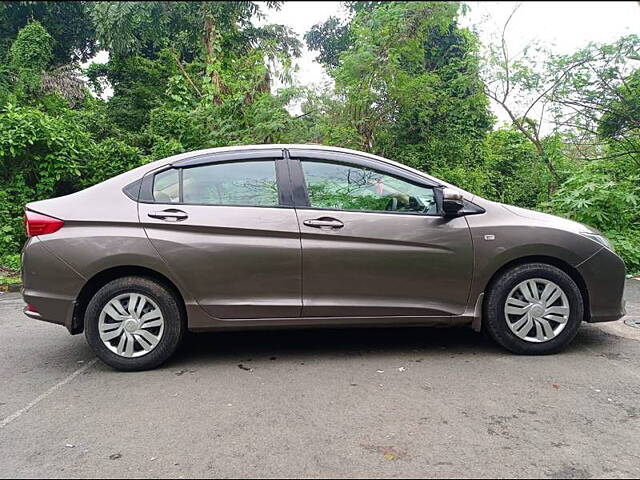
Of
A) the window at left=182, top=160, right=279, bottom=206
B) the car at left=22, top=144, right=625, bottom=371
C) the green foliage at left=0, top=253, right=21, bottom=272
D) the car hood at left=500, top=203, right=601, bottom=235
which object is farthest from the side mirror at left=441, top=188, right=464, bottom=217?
the green foliage at left=0, top=253, right=21, bottom=272

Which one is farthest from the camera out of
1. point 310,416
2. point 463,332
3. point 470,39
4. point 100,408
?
point 470,39

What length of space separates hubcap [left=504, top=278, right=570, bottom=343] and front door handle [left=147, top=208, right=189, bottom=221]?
253 centimetres

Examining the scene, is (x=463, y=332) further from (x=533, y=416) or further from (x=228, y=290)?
(x=228, y=290)

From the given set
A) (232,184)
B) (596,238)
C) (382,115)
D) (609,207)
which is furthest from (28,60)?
(596,238)

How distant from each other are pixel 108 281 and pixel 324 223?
1.67m

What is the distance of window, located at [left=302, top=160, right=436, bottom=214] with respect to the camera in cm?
394

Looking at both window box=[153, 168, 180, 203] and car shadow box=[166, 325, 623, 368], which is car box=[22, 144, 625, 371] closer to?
window box=[153, 168, 180, 203]

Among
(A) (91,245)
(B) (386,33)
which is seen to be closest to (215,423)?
(A) (91,245)

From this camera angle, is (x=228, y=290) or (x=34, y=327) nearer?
(x=228, y=290)

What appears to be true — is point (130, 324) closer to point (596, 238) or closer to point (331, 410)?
point (331, 410)

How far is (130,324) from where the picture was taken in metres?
3.73

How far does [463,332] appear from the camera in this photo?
463cm

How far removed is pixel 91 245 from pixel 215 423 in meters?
1.64

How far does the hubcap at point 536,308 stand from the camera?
3.89 meters
